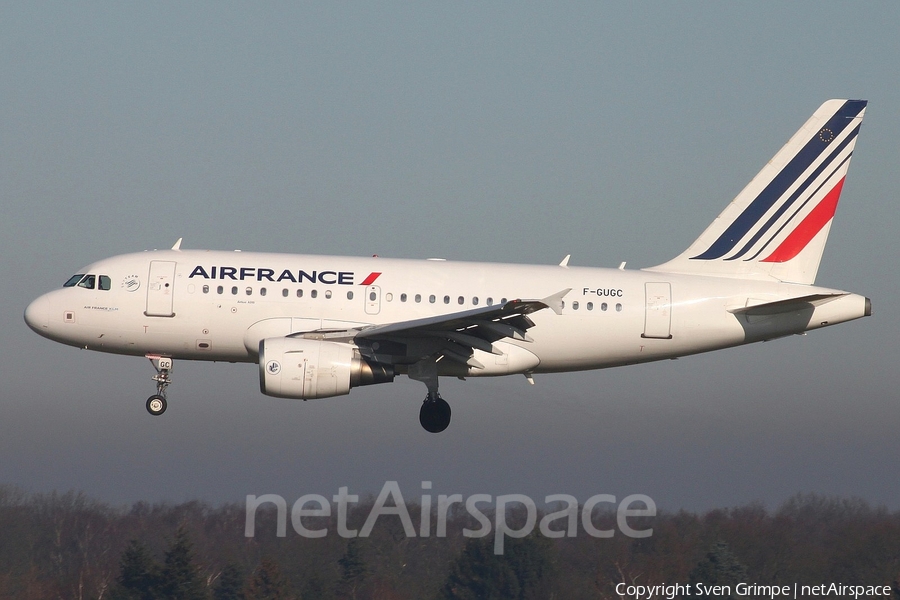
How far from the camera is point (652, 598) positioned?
124 ft

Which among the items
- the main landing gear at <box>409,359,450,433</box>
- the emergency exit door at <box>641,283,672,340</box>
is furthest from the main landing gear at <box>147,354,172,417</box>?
the emergency exit door at <box>641,283,672,340</box>

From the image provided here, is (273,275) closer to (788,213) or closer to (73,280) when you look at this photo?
→ (73,280)

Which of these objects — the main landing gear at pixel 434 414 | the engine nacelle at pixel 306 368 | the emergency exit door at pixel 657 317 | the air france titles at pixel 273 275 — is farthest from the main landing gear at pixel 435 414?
the emergency exit door at pixel 657 317

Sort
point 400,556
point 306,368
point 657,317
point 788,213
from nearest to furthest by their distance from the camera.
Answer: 1. point 306,368
2. point 657,317
3. point 788,213
4. point 400,556

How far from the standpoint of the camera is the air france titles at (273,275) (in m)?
28.1

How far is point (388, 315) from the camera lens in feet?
92.3

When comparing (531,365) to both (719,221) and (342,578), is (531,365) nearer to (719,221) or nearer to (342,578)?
(719,221)

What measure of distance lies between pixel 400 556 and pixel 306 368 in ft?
66.1

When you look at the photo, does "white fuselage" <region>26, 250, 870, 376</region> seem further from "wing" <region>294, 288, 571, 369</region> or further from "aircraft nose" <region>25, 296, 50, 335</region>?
"wing" <region>294, 288, 571, 369</region>

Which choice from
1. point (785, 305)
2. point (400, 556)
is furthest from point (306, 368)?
point (400, 556)

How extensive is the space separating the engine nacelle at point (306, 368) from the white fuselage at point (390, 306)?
103 cm

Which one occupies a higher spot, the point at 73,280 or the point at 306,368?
the point at 73,280

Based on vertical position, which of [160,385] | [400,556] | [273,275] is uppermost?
[273,275]

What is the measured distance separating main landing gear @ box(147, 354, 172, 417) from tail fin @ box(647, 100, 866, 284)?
13678mm
